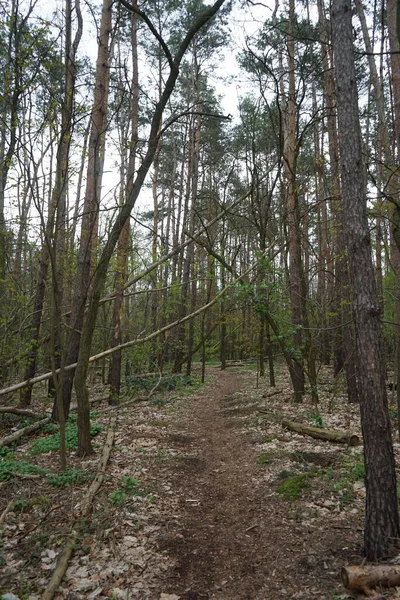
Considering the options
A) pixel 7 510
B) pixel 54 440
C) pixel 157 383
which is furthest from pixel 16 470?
pixel 157 383

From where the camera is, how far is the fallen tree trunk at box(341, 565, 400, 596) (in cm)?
284

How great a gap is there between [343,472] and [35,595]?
3.87m

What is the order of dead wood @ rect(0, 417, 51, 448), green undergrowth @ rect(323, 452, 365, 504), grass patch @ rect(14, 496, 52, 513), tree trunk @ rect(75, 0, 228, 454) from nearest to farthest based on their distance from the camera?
grass patch @ rect(14, 496, 52, 513) < green undergrowth @ rect(323, 452, 365, 504) < tree trunk @ rect(75, 0, 228, 454) < dead wood @ rect(0, 417, 51, 448)

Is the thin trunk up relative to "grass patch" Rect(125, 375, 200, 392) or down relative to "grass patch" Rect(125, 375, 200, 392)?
up

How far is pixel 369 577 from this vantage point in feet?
9.43

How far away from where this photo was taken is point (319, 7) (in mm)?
10789

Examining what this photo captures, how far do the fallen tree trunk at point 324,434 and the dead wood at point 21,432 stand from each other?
16.0 ft

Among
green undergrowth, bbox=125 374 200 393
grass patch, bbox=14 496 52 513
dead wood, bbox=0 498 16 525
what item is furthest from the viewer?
green undergrowth, bbox=125 374 200 393

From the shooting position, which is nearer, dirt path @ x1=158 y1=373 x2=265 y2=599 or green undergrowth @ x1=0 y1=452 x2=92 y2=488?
dirt path @ x1=158 y1=373 x2=265 y2=599

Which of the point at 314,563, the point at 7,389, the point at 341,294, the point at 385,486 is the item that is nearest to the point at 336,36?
the point at 385,486

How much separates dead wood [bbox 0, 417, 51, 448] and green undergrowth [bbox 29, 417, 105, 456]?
173 millimetres

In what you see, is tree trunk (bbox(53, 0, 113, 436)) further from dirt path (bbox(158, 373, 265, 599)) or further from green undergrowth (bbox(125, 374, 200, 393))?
green undergrowth (bbox(125, 374, 200, 393))

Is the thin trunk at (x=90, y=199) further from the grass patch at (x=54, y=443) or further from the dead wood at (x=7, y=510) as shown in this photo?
the dead wood at (x=7, y=510)

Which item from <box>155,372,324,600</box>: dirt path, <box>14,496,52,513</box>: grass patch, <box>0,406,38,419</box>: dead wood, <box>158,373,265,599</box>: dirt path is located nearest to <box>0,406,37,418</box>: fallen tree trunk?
<box>0,406,38,419</box>: dead wood
